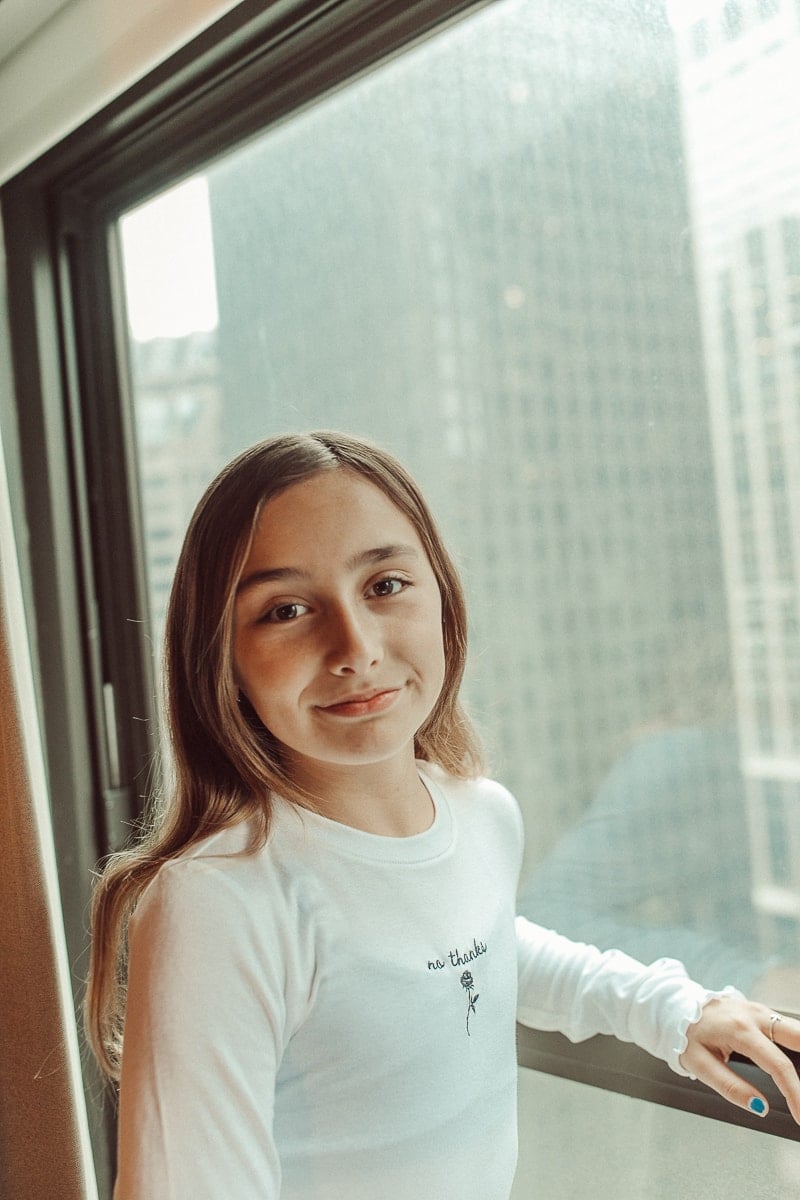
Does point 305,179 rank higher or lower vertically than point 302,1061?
higher

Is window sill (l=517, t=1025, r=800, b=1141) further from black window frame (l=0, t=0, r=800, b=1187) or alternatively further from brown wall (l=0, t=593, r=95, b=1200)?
black window frame (l=0, t=0, r=800, b=1187)

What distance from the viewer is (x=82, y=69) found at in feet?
4.72

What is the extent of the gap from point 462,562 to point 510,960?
1.75ft

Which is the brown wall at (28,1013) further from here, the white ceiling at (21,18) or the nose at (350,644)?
the white ceiling at (21,18)

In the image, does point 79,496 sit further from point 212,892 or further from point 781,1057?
point 781,1057

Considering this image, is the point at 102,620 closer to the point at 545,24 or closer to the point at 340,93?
the point at 340,93

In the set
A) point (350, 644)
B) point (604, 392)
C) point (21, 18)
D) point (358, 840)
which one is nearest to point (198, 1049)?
point (358, 840)

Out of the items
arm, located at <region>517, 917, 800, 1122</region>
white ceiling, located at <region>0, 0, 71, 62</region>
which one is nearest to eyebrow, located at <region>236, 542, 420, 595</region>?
arm, located at <region>517, 917, 800, 1122</region>

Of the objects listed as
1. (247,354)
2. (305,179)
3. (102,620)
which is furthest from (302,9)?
(102,620)

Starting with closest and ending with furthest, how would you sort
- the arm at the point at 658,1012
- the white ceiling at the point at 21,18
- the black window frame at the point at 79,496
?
the arm at the point at 658,1012 → the white ceiling at the point at 21,18 → the black window frame at the point at 79,496

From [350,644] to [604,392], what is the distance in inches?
18.6

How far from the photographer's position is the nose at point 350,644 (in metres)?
0.88

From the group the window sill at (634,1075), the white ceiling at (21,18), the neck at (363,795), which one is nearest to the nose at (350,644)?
the neck at (363,795)

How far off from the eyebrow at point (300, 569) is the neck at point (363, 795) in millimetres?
187
